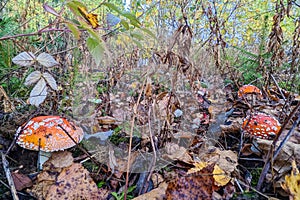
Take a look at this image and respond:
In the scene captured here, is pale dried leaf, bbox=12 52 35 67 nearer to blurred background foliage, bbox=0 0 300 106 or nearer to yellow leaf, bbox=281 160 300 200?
blurred background foliage, bbox=0 0 300 106

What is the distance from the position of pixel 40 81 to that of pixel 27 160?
2.16ft

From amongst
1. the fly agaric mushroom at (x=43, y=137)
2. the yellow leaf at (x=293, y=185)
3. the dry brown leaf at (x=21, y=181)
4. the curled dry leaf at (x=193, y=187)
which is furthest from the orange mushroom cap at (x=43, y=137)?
the yellow leaf at (x=293, y=185)

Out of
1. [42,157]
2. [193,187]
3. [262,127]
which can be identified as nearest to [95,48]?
[193,187]

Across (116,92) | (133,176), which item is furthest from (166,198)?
(116,92)

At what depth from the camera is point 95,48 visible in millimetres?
558

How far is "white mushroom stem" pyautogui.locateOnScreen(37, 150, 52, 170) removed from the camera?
47.2 inches

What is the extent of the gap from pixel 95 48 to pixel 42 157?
894 millimetres

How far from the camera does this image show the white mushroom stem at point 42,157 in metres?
1.20

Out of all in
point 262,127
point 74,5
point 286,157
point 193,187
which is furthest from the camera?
point 262,127

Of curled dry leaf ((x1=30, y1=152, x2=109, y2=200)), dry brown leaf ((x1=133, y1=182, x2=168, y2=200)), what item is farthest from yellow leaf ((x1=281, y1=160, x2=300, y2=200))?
curled dry leaf ((x1=30, y1=152, x2=109, y2=200))

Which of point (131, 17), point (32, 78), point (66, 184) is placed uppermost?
point (131, 17)

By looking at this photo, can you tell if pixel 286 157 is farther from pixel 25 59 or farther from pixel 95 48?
pixel 25 59

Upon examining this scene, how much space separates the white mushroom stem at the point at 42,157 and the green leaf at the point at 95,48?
0.85 m

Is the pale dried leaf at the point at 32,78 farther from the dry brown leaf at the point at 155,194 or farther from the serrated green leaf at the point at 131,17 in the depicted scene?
the dry brown leaf at the point at 155,194
